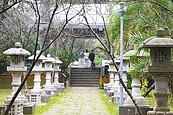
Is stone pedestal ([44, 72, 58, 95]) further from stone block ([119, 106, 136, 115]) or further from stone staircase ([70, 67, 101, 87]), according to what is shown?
stone staircase ([70, 67, 101, 87])

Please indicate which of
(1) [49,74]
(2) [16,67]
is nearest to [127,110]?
(2) [16,67]

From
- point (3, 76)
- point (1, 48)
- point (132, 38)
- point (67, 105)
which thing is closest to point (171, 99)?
point (67, 105)

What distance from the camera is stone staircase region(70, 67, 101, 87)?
930 inches

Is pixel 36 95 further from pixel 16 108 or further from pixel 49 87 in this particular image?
pixel 16 108

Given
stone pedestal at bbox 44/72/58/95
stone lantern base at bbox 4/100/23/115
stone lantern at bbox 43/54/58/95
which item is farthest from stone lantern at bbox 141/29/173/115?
stone pedestal at bbox 44/72/58/95

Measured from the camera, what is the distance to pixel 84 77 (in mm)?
24828

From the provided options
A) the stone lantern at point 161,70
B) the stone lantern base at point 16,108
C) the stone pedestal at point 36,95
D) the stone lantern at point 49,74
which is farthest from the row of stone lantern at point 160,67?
the stone lantern at point 49,74

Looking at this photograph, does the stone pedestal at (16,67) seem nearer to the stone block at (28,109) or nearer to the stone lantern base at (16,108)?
the stone lantern base at (16,108)

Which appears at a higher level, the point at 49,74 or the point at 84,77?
the point at 49,74

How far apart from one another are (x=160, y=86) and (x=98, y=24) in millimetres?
15296

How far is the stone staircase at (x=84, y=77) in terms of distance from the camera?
23.6 metres

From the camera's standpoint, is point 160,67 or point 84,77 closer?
point 160,67

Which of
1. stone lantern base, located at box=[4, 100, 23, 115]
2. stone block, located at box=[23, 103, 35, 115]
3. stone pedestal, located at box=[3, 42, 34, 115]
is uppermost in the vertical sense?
stone pedestal, located at box=[3, 42, 34, 115]

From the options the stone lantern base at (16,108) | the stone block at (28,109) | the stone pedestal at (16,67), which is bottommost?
the stone block at (28,109)
